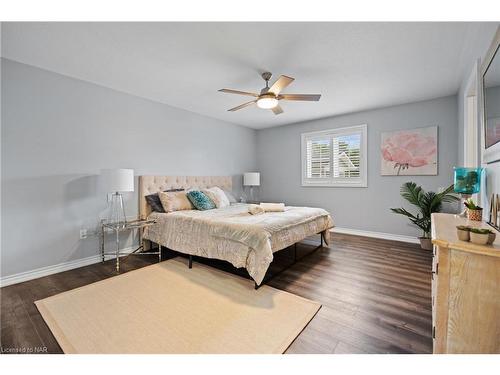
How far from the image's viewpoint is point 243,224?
2406 mm

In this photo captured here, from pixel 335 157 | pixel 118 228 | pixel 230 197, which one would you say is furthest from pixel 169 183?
pixel 335 157

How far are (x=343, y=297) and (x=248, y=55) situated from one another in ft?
8.69

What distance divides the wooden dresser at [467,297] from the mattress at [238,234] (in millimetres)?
1313

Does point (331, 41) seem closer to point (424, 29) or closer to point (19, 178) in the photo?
point (424, 29)

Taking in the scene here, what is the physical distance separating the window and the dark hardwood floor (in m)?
1.62

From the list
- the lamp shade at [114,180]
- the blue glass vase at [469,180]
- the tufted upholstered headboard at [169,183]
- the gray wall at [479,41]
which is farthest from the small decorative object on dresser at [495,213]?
the tufted upholstered headboard at [169,183]

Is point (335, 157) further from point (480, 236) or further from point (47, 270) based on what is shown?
point (47, 270)

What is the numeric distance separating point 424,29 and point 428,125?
2390 mm

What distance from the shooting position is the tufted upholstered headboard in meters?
3.54

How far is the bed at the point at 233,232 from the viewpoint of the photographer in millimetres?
2234

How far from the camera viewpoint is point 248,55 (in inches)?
91.4

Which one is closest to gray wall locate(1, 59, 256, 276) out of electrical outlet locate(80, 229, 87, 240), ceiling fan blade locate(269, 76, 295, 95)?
electrical outlet locate(80, 229, 87, 240)

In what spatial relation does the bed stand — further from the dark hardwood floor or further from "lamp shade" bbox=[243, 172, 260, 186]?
"lamp shade" bbox=[243, 172, 260, 186]

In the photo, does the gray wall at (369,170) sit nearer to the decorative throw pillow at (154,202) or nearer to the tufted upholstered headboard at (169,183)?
the tufted upholstered headboard at (169,183)
